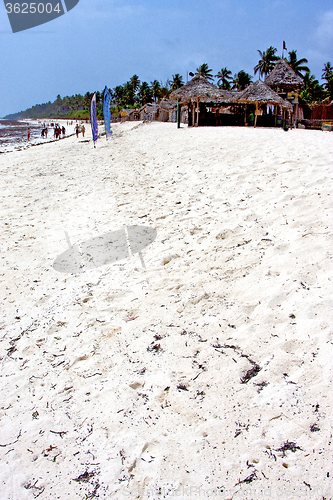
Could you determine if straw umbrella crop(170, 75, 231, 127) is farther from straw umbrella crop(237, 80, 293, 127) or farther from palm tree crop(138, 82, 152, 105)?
palm tree crop(138, 82, 152, 105)

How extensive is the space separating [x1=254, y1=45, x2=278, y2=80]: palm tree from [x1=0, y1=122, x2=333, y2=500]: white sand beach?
5169 cm

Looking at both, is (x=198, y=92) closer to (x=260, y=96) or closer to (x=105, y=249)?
(x=260, y=96)

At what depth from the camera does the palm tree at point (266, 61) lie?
4669 cm

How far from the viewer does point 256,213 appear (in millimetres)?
4215

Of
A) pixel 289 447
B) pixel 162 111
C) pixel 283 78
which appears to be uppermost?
pixel 162 111

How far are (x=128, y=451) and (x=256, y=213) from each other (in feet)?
10.7

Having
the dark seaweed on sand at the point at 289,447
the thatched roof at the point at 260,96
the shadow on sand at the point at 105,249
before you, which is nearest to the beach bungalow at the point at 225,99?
the thatched roof at the point at 260,96

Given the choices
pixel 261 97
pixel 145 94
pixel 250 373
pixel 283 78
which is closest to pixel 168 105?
pixel 283 78

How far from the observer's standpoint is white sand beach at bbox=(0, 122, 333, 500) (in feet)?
5.54

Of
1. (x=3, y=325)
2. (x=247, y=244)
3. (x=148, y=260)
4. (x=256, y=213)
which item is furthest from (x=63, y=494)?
(x=256, y=213)

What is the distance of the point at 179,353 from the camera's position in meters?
2.42

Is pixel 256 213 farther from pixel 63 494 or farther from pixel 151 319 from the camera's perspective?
pixel 63 494

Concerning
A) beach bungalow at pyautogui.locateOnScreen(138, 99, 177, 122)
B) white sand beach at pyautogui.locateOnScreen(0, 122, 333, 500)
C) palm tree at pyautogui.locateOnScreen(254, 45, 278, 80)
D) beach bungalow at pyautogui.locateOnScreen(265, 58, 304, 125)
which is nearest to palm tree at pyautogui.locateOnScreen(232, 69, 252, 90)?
palm tree at pyautogui.locateOnScreen(254, 45, 278, 80)

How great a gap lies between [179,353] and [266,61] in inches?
2214
